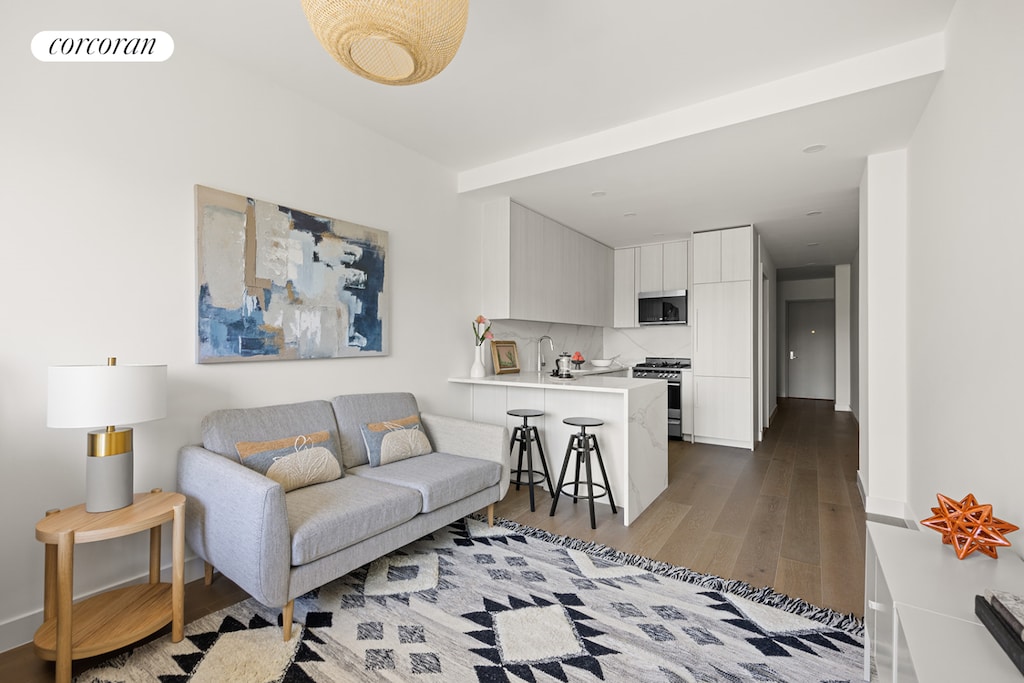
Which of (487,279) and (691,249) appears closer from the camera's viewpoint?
(487,279)

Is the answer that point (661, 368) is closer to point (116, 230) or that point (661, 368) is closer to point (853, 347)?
point (853, 347)

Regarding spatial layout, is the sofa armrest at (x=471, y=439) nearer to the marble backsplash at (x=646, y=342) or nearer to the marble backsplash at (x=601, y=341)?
the marble backsplash at (x=601, y=341)

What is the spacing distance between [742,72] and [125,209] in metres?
3.15

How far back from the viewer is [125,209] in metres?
2.12

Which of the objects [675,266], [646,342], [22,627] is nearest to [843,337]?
[646,342]

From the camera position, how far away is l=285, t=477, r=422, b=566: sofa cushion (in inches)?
74.1

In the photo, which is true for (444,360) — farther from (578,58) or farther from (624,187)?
(578,58)

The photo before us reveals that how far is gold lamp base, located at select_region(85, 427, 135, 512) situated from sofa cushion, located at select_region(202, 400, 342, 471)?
40 cm

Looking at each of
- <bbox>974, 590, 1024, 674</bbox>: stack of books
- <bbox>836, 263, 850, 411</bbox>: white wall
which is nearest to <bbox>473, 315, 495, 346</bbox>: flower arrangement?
<bbox>974, 590, 1024, 674</bbox>: stack of books

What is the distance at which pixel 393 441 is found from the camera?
9.38ft

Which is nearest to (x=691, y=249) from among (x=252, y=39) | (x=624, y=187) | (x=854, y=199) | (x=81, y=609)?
(x=854, y=199)

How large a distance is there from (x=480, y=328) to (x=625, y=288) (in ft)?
9.35

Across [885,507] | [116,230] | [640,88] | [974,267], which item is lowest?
[885,507]

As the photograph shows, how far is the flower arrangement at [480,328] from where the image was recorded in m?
4.16
